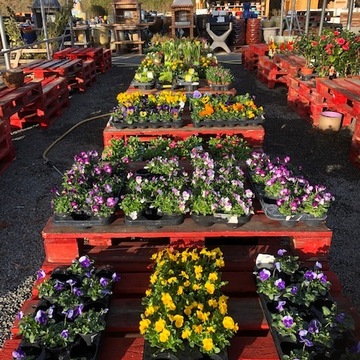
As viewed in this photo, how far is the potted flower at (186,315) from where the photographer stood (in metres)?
1.70

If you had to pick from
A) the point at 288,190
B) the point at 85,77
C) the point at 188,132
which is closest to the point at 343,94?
the point at 188,132

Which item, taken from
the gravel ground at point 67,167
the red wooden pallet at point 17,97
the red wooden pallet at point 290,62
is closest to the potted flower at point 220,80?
the gravel ground at point 67,167

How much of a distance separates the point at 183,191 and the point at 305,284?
92cm

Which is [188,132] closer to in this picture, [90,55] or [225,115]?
[225,115]

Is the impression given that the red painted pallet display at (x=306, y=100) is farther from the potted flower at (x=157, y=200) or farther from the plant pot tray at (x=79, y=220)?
the plant pot tray at (x=79, y=220)

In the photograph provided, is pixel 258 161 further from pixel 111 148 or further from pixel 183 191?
pixel 111 148

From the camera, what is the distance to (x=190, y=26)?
53.8ft

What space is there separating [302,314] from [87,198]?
1.36 metres

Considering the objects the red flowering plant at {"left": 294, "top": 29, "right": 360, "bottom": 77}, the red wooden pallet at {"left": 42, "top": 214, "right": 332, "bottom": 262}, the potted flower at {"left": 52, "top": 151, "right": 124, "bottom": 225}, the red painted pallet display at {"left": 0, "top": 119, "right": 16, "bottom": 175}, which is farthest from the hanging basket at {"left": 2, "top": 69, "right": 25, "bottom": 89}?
the red flowering plant at {"left": 294, "top": 29, "right": 360, "bottom": 77}

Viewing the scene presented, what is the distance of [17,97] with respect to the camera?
5801 millimetres

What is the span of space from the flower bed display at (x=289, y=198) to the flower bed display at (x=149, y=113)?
1.75m

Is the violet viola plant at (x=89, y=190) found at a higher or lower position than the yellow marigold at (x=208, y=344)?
higher

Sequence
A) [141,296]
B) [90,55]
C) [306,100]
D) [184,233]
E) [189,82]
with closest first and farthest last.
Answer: [141,296]
[184,233]
[189,82]
[306,100]
[90,55]

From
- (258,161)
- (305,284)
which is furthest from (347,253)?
(305,284)
